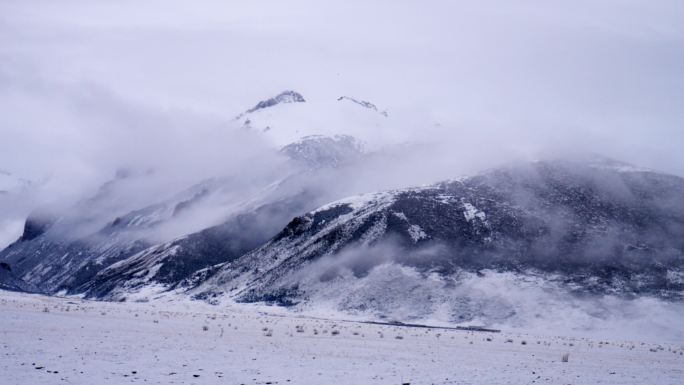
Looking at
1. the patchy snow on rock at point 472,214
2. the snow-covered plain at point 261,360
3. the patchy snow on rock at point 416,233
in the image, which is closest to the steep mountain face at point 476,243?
the patchy snow on rock at point 416,233

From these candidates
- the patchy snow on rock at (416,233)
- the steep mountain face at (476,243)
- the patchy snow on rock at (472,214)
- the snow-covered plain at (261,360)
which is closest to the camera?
the snow-covered plain at (261,360)

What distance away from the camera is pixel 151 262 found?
188 metres

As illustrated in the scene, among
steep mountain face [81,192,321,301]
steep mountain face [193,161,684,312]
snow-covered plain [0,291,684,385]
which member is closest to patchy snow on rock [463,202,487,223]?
steep mountain face [193,161,684,312]

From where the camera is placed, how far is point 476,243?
142250 millimetres

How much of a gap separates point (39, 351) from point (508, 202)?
14553 centimetres

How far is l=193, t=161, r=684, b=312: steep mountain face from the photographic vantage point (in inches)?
4956

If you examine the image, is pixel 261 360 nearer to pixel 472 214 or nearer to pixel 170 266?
pixel 472 214

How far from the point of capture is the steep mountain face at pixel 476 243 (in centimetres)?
12588

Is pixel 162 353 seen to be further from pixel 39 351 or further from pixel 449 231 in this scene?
pixel 449 231

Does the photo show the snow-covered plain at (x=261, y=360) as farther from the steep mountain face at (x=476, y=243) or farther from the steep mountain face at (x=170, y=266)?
the steep mountain face at (x=170, y=266)

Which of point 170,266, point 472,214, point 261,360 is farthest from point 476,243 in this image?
point 261,360

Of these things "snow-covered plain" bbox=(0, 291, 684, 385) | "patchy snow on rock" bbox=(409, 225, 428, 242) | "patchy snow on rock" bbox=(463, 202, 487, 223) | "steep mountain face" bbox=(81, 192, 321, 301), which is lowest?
"steep mountain face" bbox=(81, 192, 321, 301)

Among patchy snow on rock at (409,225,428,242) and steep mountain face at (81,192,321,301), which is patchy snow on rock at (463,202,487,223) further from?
steep mountain face at (81,192,321,301)

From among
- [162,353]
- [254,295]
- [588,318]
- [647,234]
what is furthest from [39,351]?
[647,234]
